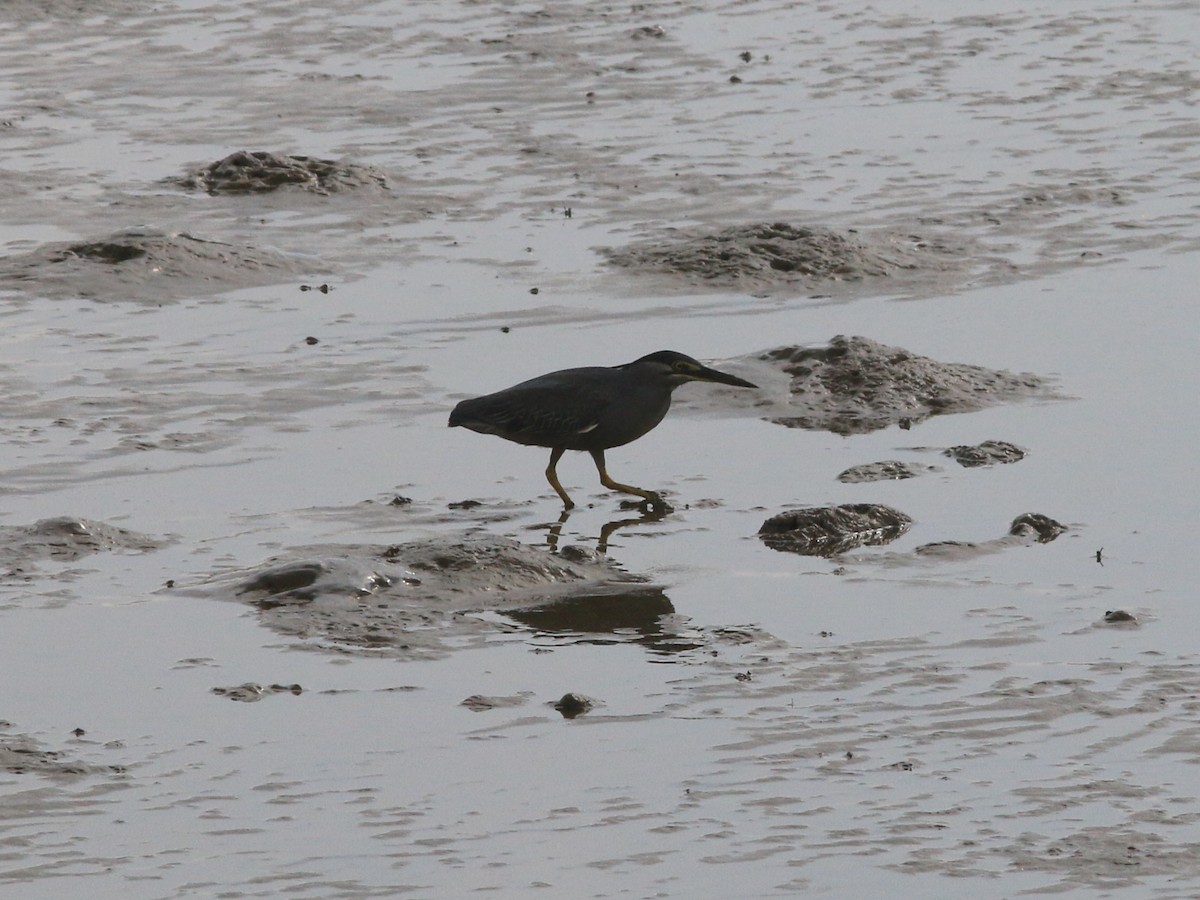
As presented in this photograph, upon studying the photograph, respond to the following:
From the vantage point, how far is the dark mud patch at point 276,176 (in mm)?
16344

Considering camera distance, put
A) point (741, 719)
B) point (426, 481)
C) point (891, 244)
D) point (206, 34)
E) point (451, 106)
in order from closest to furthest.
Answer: point (741, 719) → point (426, 481) → point (891, 244) → point (451, 106) → point (206, 34)

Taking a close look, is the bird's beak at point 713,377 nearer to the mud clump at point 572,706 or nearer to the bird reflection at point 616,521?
the bird reflection at point 616,521

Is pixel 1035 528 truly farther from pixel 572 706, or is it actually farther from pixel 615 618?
pixel 572 706

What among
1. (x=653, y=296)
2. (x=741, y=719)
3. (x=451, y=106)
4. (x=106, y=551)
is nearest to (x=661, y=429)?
(x=653, y=296)

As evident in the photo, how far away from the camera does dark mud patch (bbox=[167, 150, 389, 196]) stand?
1634 cm

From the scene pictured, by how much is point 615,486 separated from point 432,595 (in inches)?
76.1

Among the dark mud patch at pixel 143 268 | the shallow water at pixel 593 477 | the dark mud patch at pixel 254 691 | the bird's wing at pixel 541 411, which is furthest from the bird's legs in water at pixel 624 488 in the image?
the dark mud patch at pixel 143 268

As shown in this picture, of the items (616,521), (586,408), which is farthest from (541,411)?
(616,521)

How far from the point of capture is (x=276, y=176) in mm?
16406

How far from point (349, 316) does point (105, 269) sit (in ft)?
5.89

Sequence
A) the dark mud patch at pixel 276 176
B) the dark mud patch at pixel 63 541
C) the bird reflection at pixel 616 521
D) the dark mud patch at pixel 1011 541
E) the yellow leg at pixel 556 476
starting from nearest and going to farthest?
the dark mud patch at pixel 63 541, the dark mud patch at pixel 1011 541, the bird reflection at pixel 616 521, the yellow leg at pixel 556 476, the dark mud patch at pixel 276 176

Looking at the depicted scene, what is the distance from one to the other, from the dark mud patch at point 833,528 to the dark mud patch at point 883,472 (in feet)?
2.27

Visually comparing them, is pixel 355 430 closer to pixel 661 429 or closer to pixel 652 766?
pixel 661 429

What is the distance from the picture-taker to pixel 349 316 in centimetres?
1325
